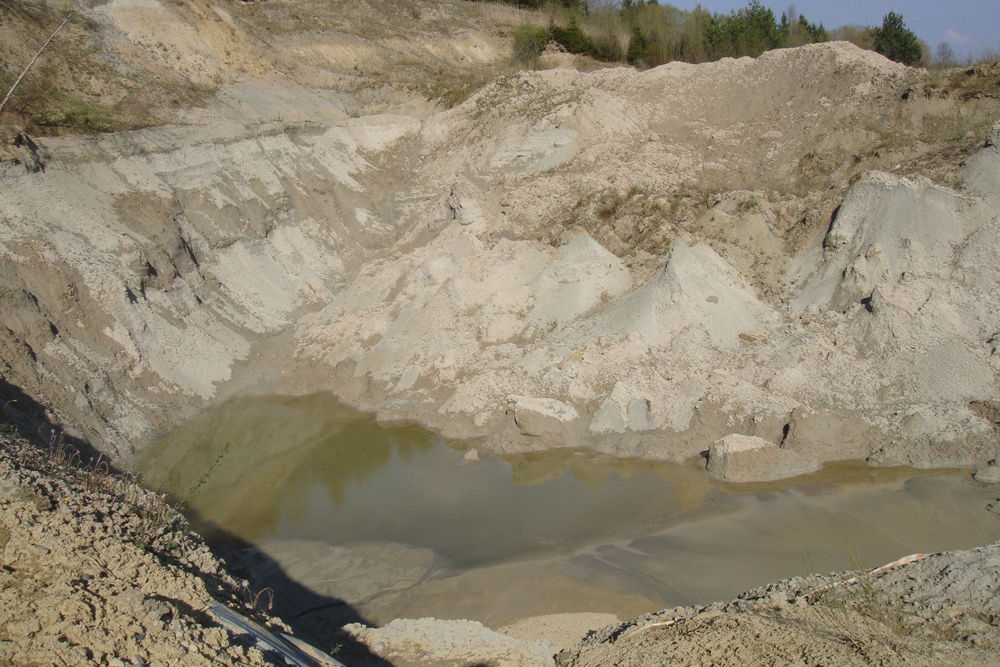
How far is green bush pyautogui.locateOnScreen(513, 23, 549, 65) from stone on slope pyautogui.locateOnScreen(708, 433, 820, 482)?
23.5 metres

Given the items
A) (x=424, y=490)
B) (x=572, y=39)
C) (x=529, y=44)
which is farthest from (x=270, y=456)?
(x=572, y=39)

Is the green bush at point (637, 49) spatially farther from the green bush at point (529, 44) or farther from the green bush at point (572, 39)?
the green bush at point (529, 44)

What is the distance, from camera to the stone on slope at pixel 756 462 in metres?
9.95

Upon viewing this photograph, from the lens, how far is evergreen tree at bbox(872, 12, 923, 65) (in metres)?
26.2

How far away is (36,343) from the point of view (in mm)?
12516

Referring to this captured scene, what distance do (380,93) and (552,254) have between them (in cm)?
1278

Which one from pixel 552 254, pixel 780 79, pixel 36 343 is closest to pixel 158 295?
pixel 36 343

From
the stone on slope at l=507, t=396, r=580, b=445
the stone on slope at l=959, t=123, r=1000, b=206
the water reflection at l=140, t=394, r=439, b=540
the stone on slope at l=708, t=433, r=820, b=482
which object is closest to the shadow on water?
the water reflection at l=140, t=394, r=439, b=540

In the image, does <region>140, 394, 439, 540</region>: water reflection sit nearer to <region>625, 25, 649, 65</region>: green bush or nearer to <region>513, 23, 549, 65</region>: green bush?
<region>513, 23, 549, 65</region>: green bush

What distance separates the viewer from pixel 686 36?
98.2 feet

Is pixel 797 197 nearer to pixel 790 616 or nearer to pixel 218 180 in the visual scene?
pixel 790 616

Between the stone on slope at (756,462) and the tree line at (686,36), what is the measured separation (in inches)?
913

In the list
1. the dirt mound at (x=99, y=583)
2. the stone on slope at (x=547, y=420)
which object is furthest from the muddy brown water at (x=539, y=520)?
the dirt mound at (x=99, y=583)

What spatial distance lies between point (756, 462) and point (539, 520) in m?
3.46
